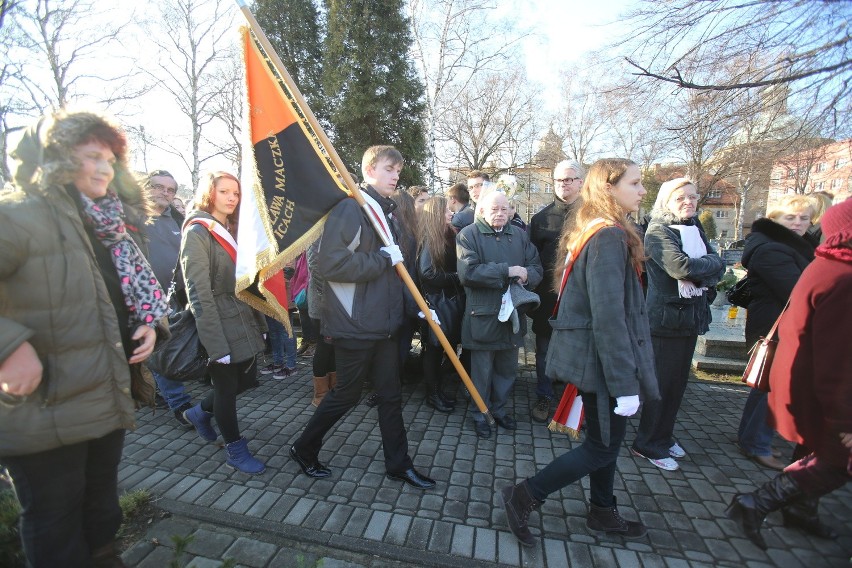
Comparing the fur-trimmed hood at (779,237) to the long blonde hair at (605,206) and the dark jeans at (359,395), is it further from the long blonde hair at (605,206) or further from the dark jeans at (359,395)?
the dark jeans at (359,395)

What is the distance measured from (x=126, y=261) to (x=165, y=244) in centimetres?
249

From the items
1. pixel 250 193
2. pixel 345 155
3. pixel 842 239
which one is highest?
pixel 345 155

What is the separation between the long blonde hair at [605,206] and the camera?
7.78 ft

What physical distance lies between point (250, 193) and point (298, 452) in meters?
1.82

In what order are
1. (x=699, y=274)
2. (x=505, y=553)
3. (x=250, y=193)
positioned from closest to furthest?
1. (x=505, y=553)
2. (x=250, y=193)
3. (x=699, y=274)

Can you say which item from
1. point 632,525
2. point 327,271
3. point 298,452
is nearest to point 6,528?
point 298,452

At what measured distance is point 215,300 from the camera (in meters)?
3.01

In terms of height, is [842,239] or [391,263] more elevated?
[842,239]

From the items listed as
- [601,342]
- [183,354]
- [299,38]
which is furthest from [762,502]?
[299,38]

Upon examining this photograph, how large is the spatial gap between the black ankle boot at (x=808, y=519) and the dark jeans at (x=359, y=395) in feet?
7.84

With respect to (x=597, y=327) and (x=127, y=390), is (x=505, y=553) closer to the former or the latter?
(x=597, y=327)

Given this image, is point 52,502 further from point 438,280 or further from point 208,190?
point 438,280

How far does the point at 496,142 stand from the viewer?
25.3 m

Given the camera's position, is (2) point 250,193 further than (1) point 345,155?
No
